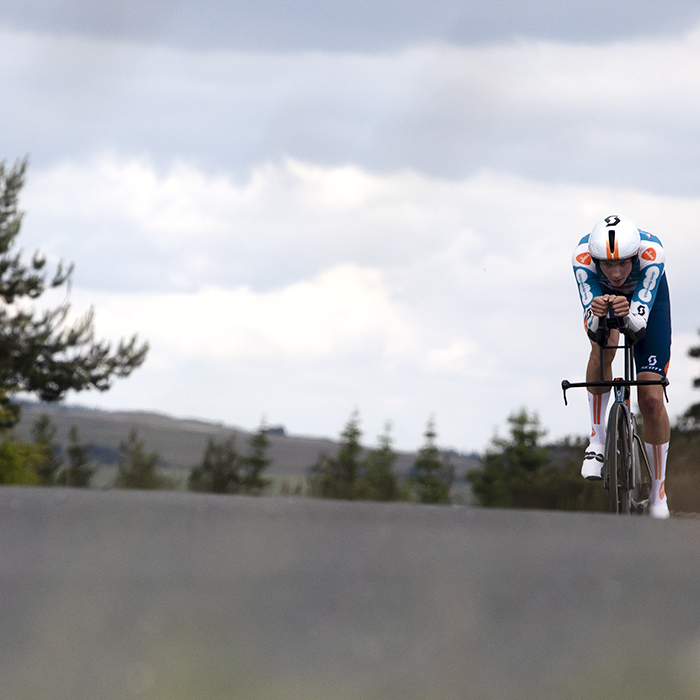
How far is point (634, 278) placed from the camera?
646 cm

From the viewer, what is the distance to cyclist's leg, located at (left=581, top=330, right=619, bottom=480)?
6.57 metres

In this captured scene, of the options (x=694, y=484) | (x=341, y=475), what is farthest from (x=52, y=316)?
(x=694, y=484)

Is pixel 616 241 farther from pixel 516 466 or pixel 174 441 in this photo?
pixel 174 441

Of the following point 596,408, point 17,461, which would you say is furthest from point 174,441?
point 596,408

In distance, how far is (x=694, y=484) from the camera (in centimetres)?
1588

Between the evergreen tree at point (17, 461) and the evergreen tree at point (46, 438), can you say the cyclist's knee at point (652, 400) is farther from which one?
the evergreen tree at point (46, 438)

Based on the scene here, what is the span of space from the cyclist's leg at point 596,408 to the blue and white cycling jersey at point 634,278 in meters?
0.27

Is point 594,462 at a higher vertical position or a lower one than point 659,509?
higher

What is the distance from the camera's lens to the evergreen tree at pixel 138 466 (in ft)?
59.0

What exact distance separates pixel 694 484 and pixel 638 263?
10.4 meters

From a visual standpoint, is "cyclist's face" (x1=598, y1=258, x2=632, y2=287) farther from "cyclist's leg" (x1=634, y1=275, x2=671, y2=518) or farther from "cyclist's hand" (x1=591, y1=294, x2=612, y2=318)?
"cyclist's leg" (x1=634, y1=275, x2=671, y2=518)

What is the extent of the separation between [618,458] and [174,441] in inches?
1347

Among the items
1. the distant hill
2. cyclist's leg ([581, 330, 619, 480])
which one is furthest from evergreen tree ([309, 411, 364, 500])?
cyclist's leg ([581, 330, 619, 480])

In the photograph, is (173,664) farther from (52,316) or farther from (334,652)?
(52,316)
